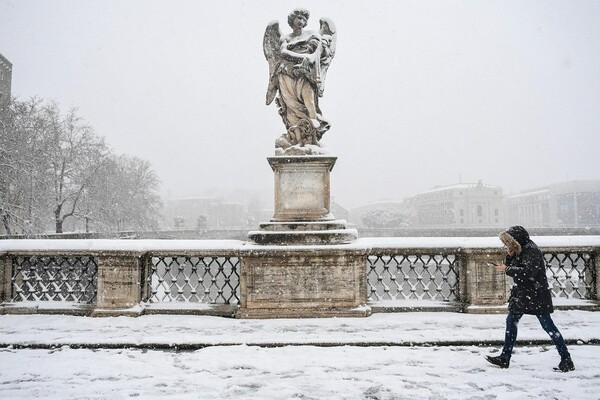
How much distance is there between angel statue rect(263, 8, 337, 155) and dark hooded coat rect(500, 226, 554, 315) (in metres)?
3.69

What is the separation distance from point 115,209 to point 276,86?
114 ft

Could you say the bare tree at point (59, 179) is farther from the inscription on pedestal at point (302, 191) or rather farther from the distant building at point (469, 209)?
the distant building at point (469, 209)

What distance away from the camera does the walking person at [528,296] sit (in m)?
4.27

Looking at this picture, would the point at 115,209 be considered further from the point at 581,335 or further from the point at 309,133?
the point at 581,335

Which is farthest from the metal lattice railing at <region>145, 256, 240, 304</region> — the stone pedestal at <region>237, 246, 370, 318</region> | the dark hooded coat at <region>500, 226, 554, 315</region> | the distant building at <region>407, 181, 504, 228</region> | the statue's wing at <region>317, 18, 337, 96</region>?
the distant building at <region>407, 181, 504, 228</region>

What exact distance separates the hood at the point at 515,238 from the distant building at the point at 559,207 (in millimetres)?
85238

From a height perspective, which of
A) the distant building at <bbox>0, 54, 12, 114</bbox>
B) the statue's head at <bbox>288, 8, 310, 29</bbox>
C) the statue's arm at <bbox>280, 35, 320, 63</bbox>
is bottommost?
the statue's arm at <bbox>280, 35, 320, 63</bbox>

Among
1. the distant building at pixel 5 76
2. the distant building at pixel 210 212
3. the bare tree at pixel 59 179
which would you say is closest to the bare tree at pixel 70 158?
the bare tree at pixel 59 179

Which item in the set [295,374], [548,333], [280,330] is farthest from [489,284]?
[295,374]

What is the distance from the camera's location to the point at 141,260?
22.5 ft

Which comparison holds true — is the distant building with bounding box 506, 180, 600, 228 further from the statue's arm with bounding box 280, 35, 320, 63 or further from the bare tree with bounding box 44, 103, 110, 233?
the statue's arm with bounding box 280, 35, 320, 63

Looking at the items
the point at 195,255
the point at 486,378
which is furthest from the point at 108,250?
the point at 486,378

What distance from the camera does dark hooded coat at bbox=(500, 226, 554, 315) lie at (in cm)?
428

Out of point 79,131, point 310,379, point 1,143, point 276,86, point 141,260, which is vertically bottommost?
point 310,379
